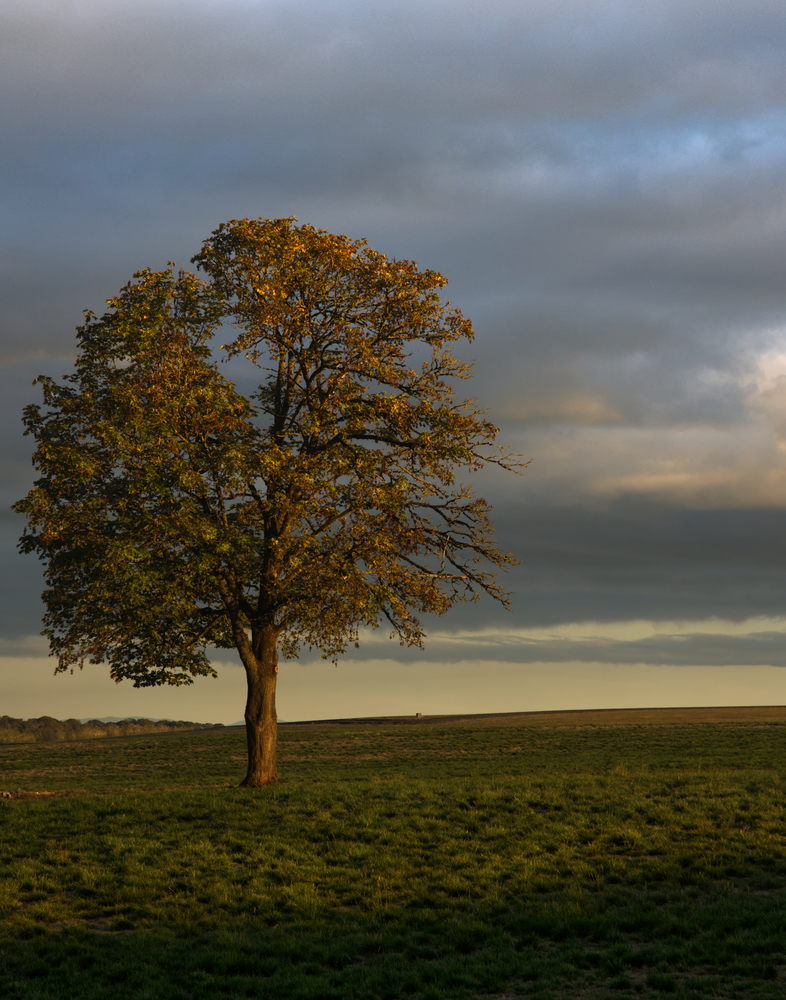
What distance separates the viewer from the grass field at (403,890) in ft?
42.4

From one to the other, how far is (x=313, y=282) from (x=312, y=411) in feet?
14.7

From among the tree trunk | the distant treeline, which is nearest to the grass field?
the tree trunk

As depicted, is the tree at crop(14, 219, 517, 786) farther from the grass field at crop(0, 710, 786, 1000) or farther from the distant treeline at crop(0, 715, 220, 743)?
the distant treeline at crop(0, 715, 220, 743)

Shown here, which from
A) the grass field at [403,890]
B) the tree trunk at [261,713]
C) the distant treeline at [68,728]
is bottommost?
the distant treeline at [68,728]

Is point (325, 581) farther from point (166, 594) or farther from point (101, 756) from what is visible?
point (101, 756)

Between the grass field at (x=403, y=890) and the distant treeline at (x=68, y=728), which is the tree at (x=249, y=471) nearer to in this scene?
the grass field at (x=403, y=890)

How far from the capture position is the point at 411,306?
1180 inches

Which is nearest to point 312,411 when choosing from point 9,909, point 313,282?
point 313,282

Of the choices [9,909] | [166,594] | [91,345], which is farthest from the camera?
[91,345]

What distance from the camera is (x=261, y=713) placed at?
2919cm

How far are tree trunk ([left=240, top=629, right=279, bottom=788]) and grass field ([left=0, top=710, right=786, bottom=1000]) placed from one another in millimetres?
2521

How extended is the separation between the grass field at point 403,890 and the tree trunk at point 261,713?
8.27ft

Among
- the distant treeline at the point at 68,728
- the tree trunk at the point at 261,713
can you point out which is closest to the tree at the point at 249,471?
the tree trunk at the point at 261,713

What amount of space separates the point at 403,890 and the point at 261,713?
510 inches
